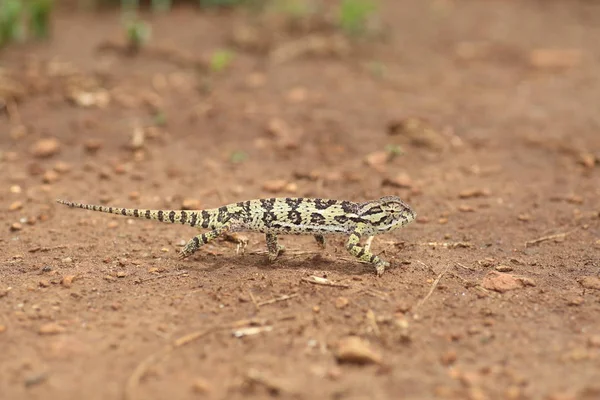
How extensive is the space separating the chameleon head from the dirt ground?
0.40 meters

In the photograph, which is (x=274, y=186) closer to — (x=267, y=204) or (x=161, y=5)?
(x=267, y=204)

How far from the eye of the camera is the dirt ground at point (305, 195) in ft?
16.5

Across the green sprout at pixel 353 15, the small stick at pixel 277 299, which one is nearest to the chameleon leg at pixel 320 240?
the small stick at pixel 277 299

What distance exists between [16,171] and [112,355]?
187 inches

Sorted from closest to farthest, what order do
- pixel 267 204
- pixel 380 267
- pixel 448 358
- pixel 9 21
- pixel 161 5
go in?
pixel 448 358 → pixel 380 267 → pixel 267 204 → pixel 9 21 → pixel 161 5

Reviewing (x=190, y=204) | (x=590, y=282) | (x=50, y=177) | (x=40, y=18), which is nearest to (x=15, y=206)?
(x=50, y=177)

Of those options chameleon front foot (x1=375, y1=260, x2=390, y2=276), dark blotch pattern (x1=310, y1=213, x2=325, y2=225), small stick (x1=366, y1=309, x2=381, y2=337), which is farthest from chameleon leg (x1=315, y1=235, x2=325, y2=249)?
small stick (x1=366, y1=309, x2=381, y2=337)

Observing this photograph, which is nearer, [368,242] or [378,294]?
[378,294]

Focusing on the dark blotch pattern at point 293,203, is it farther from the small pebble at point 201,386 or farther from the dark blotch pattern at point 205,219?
the small pebble at point 201,386

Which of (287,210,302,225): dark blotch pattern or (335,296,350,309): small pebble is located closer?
(335,296,350,309): small pebble

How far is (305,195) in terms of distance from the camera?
8.60 m

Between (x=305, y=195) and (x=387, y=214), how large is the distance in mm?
1971

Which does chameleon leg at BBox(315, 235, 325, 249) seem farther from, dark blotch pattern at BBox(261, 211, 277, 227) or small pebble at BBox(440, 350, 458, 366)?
small pebble at BBox(440, 350, 458, 366)

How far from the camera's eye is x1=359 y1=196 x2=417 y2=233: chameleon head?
22.3 feet
